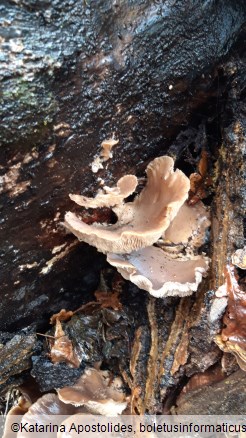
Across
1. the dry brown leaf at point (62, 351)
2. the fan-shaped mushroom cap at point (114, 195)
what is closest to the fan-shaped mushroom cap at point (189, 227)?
the fan-shaped mushroom cap at point (114, 195)

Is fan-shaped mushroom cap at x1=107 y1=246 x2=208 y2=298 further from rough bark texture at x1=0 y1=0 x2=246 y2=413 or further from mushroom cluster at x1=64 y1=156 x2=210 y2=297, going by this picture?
rough bark texture at x1=0 y1=0 x2=246 y2=413

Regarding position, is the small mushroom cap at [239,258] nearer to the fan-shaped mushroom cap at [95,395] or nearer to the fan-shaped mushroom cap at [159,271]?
the fan-shaped mushroom cap at [159,271]

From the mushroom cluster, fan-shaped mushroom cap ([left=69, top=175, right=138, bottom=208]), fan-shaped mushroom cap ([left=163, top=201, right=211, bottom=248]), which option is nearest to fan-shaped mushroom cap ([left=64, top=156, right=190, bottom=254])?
the mushroom cluster

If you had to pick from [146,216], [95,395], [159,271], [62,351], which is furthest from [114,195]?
[95,395]

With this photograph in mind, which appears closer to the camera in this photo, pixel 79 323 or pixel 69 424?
pixel 69 424

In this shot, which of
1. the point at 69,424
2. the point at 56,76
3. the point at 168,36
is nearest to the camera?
the point at 56,76

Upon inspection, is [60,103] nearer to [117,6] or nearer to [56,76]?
[56,76]

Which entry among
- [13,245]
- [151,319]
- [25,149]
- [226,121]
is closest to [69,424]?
[151,319]

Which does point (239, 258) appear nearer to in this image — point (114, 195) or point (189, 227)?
point (189, 227)
